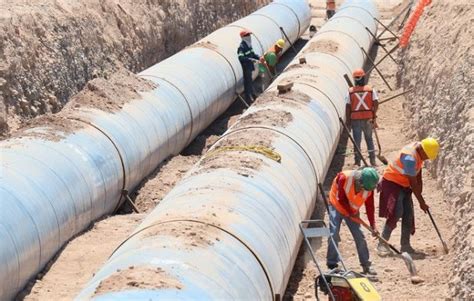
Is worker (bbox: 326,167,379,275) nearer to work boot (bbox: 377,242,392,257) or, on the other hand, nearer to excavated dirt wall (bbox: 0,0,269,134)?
work boot (bbox: 377,242,392,257)

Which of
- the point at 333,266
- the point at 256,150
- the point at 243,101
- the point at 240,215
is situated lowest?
the point at 243,101

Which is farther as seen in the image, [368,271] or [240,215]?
[368,271]

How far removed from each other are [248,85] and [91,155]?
740 cm

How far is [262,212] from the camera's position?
8547mm

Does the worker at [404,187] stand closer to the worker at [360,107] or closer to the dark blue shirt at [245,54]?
the worker at [360,107]

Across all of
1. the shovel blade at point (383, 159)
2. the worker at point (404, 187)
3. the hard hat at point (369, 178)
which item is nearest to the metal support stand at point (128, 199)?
the worker at point (404, 187)

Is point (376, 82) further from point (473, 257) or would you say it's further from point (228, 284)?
point (228, 284)

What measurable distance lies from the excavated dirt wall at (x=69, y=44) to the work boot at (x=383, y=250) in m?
5.95

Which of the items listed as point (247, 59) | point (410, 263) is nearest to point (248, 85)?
point (247, 59)

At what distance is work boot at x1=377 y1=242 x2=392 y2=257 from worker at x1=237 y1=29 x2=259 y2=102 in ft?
26.1

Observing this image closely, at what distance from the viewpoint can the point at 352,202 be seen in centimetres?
962

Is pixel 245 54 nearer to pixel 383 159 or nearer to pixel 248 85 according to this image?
pixel 248 85

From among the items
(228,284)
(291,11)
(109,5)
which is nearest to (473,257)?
(228,284)

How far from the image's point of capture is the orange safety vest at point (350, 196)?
9.51m
